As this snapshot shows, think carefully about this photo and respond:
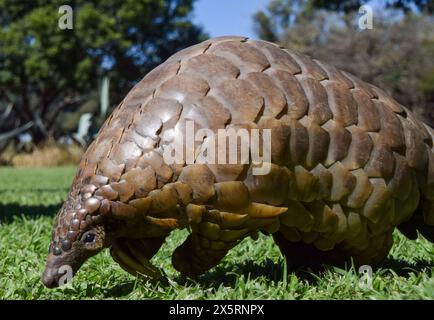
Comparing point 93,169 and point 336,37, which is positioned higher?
point 93,169

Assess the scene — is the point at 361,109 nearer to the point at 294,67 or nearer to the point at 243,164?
the point at 294,67

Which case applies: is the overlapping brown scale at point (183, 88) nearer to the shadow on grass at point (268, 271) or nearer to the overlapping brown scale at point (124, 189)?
the overlapping brown scale at point (124, 189)

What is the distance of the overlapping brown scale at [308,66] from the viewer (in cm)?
229

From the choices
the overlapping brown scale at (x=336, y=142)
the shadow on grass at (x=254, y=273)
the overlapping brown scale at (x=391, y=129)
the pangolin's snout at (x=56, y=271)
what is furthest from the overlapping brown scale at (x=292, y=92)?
the pangolin's snout at (x=56, y=271)

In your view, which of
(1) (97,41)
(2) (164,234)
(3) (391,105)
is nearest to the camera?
(2) (164,234)

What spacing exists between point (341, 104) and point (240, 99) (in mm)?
392

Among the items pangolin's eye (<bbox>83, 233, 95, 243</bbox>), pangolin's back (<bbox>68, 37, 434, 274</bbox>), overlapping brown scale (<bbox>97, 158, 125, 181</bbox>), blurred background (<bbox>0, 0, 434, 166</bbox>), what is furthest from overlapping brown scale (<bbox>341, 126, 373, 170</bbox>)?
blurred background (<bbox>0, 0, 434, 166</bbox>)

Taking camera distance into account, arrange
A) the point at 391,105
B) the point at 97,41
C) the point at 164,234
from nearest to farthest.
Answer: the point at 164,234 < the point at 391,105 < the point at 97,41

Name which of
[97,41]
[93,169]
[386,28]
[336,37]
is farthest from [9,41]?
[93,169]

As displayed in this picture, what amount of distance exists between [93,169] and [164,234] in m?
0.35

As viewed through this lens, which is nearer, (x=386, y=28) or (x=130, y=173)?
(x=130, y=173)

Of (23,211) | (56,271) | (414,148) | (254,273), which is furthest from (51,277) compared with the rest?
(23,211)

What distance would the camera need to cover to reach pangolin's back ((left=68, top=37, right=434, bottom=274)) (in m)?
2.05
